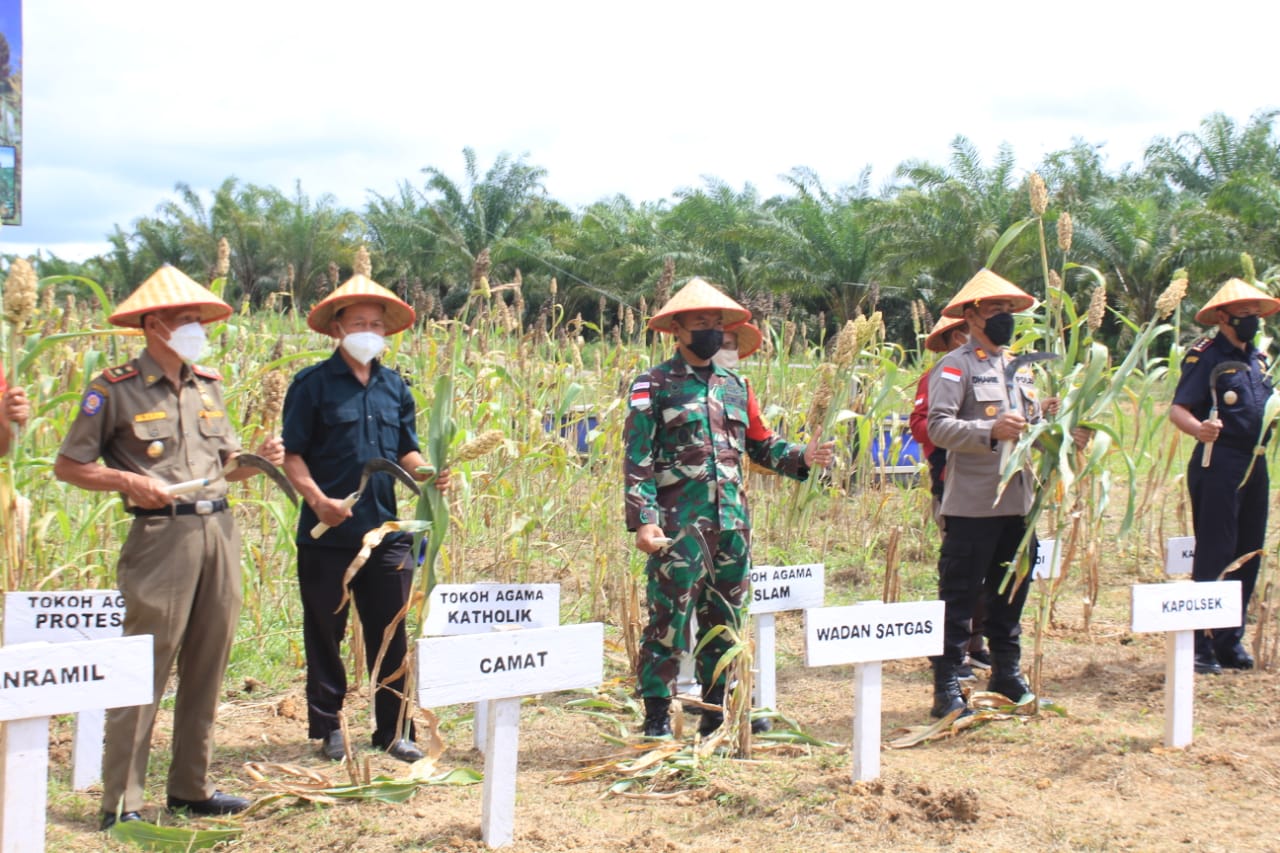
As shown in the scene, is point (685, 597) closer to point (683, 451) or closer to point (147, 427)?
point (683, 451)

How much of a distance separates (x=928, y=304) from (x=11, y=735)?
18.1 meters

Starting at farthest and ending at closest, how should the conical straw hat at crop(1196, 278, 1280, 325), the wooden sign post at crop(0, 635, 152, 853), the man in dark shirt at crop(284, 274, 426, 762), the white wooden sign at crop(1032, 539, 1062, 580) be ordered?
the conical straw hat at crop(1196, 278, 1280, 325) < the white wooden sign at crop(1032, 539, 1062, 580) < the man in dark shirt at crop(284, 274, 426, 762) < the wooden sign post at crop(0, 635, 152, 853)

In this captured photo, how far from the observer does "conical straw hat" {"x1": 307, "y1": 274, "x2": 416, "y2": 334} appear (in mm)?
3596

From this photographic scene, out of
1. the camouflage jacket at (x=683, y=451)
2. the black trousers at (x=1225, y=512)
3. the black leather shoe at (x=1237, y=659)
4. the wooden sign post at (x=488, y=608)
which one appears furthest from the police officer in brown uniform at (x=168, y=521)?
the black leather shoe at (x=1237, y=659)

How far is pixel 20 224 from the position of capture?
4484 mm

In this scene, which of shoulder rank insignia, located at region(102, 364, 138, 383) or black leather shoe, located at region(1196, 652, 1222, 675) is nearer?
shoulder rank insignia, located at region(102, 364, 138, 383)

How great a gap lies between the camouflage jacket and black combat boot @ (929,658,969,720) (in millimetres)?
939

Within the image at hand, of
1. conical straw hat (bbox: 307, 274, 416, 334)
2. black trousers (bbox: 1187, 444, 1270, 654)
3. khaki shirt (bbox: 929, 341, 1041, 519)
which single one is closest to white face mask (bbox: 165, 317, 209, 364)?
conical straw hat (bbox: 307, 274, 416, 334)

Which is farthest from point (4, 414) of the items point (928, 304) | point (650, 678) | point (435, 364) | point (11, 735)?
point (928, 304)

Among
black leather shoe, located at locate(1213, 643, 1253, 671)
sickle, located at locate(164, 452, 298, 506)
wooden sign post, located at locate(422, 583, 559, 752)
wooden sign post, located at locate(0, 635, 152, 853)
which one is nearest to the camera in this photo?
wooden sign post, located at locate(0, 635, 152, 853)

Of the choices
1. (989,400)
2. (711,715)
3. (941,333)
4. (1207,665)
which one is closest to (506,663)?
(711,715)

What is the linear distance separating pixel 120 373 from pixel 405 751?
147cm

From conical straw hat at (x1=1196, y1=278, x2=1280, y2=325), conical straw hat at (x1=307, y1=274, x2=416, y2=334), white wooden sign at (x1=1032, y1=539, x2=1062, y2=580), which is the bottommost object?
white wooden sign at (x1=1032, y1=539, x2=1062, y2=580)

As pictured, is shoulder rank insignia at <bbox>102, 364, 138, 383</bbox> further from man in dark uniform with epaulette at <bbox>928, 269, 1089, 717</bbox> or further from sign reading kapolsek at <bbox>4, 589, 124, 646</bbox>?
man in dark uniform with epaulette at <bbox>928, 269, 1089, 717</bbox>
